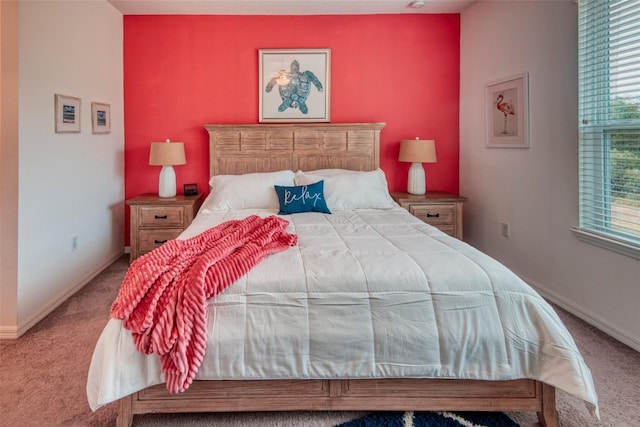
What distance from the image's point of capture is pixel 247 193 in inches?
134

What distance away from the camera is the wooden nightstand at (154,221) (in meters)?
3.64

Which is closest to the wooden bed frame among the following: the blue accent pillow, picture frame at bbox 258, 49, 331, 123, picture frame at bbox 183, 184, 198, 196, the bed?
the bed

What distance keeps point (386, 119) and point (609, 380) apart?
2937mm

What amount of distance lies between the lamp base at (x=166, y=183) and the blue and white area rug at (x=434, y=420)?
9.52 feet

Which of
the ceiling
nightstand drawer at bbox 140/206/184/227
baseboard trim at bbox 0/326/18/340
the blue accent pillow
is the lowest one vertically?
baseboard trim at bbox 0/326/18/340

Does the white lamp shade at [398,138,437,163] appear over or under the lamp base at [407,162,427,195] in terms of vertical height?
over

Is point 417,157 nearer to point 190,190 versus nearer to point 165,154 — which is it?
point 190,190

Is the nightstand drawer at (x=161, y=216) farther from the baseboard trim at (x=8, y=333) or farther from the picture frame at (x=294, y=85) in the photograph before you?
the baseboard trim at (x=8, y=333)

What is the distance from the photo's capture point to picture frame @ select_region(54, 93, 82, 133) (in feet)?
9.32

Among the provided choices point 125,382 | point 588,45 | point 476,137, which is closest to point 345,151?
point 476,137

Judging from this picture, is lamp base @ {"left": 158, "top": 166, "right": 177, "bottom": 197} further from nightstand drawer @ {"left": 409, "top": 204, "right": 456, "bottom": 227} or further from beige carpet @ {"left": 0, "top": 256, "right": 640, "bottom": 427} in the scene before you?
nightstand drawer @ {"left": 409, "top": 204, "right": 456, "bottom": 227}

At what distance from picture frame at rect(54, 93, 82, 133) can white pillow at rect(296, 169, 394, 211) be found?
179 centimetres

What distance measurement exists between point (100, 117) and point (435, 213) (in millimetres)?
3119

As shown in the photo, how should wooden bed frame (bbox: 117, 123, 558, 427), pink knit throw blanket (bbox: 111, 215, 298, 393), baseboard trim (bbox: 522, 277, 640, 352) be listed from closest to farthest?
pink knit throw blanket (bbox: 111, 215, 298, 393) < wooden bed frame (bbox: 117, 123, 558, 427) < baseboard trim (bbox: 522, 277, 640, 352)
